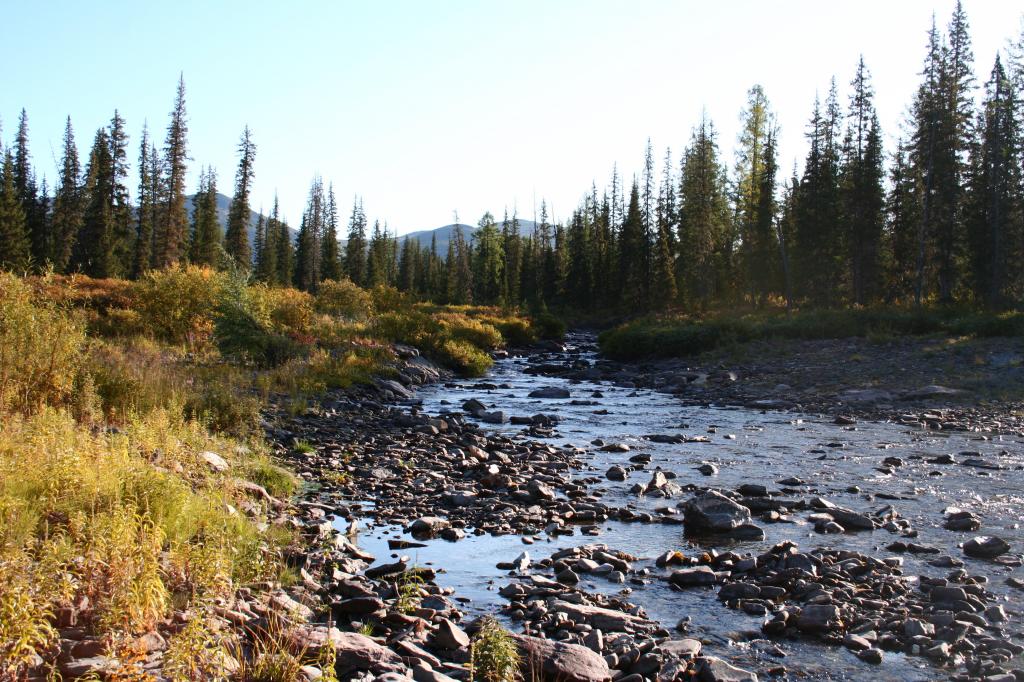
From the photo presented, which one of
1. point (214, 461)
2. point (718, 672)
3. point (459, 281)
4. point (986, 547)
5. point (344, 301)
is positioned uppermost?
point (459, 281)

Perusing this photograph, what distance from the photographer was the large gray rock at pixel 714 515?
9.70 m

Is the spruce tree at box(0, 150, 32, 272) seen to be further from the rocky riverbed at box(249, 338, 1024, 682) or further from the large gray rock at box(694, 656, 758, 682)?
the large gray rock at box(694, 656, 758, 682)

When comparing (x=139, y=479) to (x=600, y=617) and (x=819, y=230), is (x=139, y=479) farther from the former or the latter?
(x=819, y=230)

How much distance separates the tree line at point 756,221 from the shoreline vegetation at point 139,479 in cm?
676

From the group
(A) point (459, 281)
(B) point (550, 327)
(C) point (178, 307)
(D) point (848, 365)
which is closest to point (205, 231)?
(A) point (459, 281)

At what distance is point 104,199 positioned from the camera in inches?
2425

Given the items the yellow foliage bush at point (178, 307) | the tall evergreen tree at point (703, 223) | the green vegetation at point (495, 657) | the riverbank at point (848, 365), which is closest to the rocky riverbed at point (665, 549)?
the green vegetation at point (495, 657)

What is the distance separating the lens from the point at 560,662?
18.5 feet

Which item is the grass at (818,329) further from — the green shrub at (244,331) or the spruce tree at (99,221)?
the spruce tree at (99,221)

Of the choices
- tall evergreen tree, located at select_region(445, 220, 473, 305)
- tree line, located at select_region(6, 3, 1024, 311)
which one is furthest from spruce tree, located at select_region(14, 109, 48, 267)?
tall evergreen tree, located at select_region(445, 220, 473, 305)

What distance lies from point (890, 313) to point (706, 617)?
32.9 m

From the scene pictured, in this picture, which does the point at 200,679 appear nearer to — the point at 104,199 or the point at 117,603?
the point at 117,603

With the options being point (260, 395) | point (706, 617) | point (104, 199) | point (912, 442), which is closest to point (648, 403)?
point (912, 442)

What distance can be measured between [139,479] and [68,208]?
2721 inches
